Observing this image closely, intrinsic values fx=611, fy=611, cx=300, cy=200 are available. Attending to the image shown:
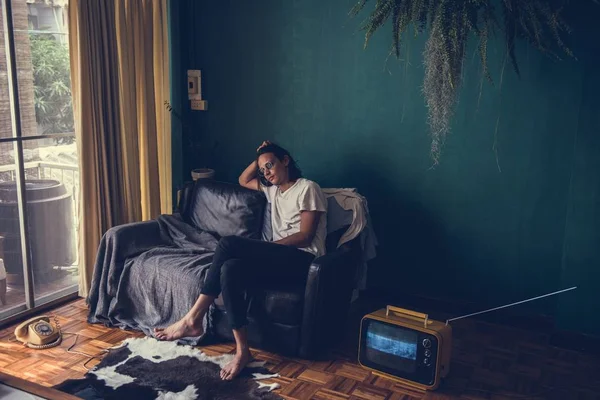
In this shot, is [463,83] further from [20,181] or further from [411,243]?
[20,181]

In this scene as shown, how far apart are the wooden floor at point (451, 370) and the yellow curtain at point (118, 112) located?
0.74 meters

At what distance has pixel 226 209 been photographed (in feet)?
11.6

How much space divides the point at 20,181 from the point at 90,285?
0.73 meters

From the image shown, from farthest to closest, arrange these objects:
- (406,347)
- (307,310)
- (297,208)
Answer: (297,208) < (307,310) < (406,347)

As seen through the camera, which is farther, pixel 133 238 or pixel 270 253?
pixel 133 238

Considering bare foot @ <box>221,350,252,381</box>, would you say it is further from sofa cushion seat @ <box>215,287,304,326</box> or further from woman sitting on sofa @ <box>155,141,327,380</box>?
sofa cushion seat @ <box>215,287,304,326</box>

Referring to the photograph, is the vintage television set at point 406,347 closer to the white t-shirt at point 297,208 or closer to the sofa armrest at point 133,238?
the white t-shirt at point 297,208

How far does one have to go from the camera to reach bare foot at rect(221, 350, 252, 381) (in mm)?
2756

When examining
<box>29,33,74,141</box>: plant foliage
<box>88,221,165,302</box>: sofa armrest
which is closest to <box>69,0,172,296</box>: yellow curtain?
<box>29,33,74,141</box>: plant foliage

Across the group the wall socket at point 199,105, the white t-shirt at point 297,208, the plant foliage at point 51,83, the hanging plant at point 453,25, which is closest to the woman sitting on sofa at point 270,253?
the white t-shirt at point 297,208

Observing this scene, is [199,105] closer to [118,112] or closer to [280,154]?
[118,112]

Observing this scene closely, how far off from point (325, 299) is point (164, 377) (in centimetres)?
82

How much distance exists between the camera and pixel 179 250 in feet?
11.2

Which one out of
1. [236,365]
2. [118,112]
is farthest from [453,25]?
[118,112]
